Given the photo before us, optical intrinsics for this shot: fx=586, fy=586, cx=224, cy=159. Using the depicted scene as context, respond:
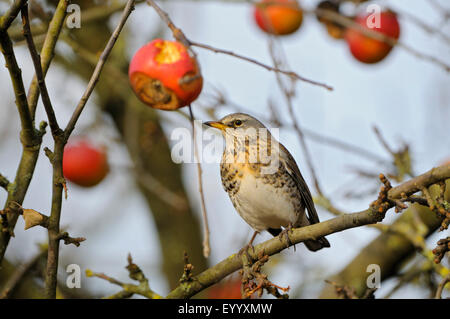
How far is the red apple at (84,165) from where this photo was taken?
4.57 m

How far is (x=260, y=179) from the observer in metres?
3.56

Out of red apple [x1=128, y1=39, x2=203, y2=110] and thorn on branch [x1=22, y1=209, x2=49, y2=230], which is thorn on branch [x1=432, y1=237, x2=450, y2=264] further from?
thorn on branch [x1=22, y1=209, x2=49, y2=230]

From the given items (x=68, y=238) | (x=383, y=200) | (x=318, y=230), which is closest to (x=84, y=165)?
(x=68, y=238)

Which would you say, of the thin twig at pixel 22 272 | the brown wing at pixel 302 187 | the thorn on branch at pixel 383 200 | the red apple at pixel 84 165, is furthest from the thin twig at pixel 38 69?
the red apple at pixel 84 165

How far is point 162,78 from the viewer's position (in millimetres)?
2562

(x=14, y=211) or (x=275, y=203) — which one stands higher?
(x=275, y=203)

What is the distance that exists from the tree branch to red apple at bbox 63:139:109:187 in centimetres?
209

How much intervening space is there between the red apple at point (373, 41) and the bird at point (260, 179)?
883 mm

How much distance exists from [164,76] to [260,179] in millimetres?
1208

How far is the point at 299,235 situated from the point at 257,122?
158 centimetres

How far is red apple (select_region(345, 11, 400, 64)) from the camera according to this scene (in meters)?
3.96

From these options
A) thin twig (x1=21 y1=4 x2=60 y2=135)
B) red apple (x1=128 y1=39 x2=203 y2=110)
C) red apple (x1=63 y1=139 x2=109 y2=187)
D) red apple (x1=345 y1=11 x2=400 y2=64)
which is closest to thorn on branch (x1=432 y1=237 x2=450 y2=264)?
red apple (x1=128 y1=39 x2=203 y2=110)
